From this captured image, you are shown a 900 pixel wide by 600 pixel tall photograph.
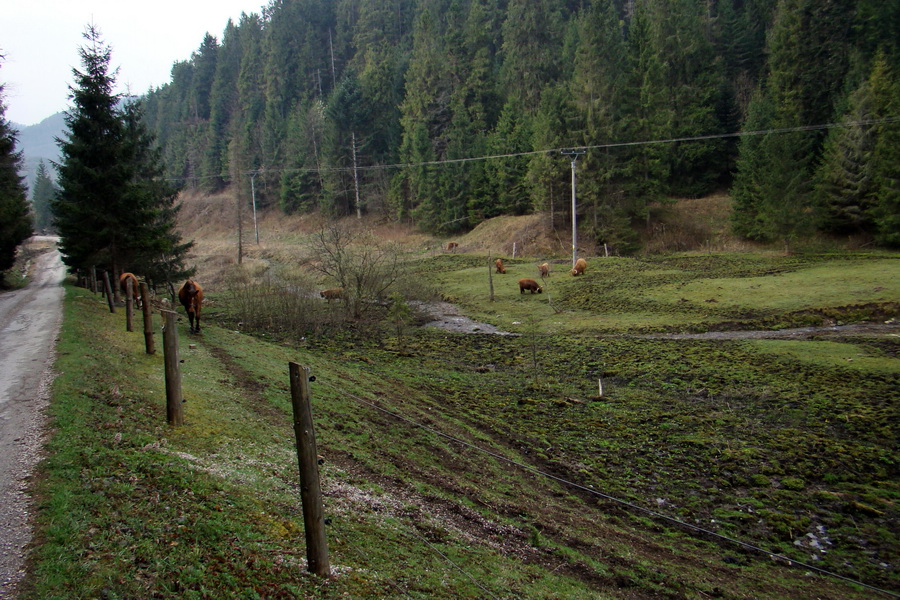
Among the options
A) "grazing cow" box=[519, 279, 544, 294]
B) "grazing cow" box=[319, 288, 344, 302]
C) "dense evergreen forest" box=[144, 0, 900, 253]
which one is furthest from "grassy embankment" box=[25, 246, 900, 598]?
"dense evergreen forest" box=[144, 0, 900, 253]

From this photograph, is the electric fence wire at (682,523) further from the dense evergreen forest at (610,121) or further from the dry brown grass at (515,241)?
the dense evergreen forest at (610,121)

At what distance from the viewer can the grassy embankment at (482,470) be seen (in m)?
5.62

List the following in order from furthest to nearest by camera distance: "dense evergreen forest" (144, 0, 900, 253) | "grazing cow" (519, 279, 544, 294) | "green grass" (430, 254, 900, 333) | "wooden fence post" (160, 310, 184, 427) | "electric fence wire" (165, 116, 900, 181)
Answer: "dense evergreen forest" (144, 0, 900, 253)
"electric fence wire" (165, 116, 900, 181)
"grazing cow" (519, 279, 544, 294)
"green grass" (430, 254, 900, 333)
"wooden fence post" (160, 310, 184, 427)

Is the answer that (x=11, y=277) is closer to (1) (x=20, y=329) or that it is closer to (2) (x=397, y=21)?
(1) (x=20, y=329)

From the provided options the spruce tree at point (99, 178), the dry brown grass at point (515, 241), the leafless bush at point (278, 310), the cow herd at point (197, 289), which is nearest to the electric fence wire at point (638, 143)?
the dry brown grass at point (515, 241)

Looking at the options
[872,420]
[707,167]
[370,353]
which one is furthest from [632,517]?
[707,167]

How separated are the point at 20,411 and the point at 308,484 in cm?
628

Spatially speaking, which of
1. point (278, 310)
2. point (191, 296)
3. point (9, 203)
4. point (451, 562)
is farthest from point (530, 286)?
point (451, 562)

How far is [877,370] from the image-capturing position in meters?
16.9

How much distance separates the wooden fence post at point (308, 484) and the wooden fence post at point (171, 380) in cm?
449

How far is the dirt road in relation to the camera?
5059 millimetres

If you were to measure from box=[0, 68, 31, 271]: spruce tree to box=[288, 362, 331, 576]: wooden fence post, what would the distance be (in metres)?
25.8

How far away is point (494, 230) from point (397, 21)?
65930 millimetres

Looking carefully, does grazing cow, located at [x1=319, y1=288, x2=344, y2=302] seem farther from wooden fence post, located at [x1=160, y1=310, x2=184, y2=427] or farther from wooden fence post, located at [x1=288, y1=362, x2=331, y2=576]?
wooden fence post, located at [x1=288, y1=362, x2=331, y2=576]
